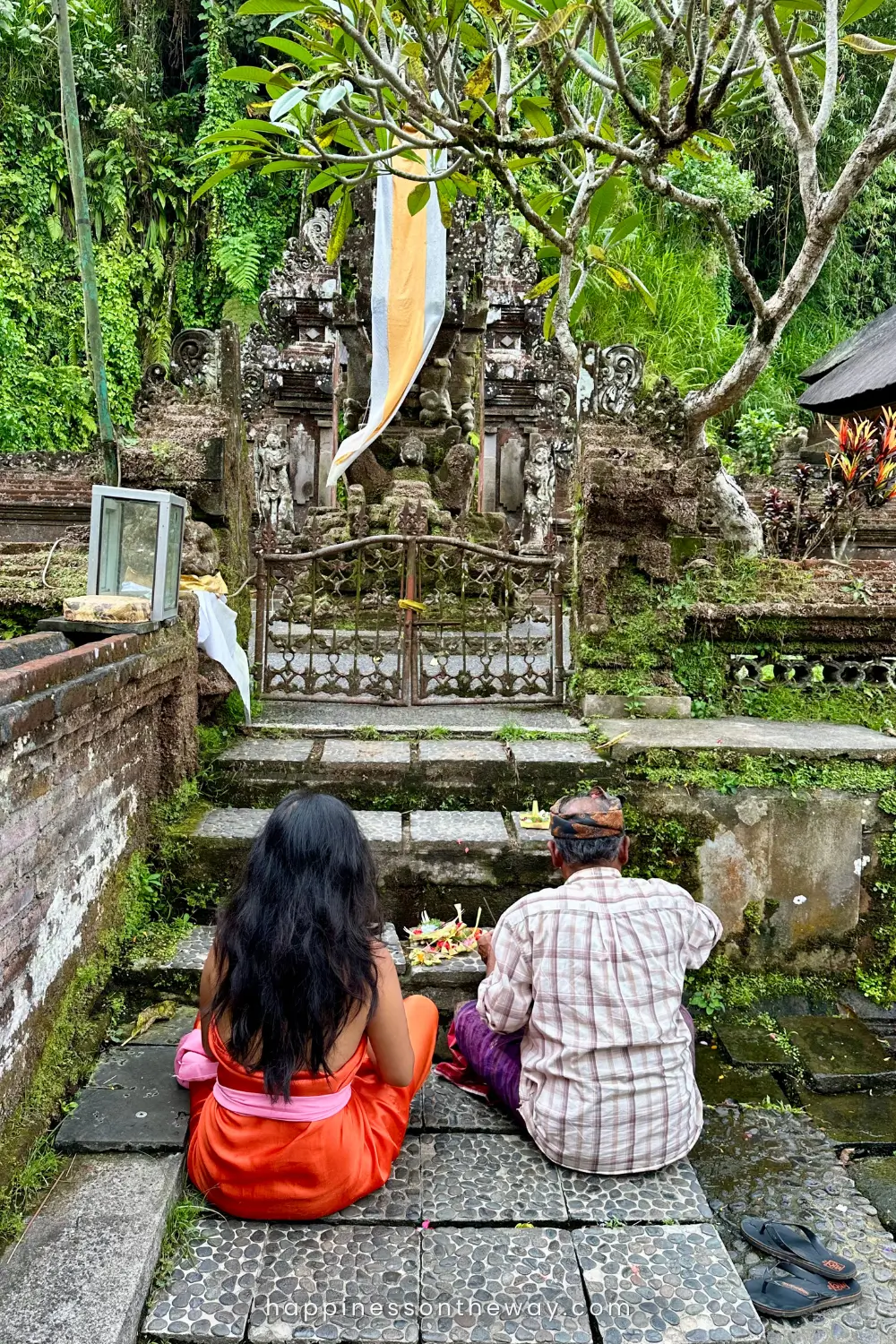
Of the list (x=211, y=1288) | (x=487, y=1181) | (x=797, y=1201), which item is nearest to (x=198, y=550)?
(x=487, y=1181)

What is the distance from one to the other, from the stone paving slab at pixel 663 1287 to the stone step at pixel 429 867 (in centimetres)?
172

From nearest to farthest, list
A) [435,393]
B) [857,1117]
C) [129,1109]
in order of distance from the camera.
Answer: [129,1109] → [857,1117] → [435,393]

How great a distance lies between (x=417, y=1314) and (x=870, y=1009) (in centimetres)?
280

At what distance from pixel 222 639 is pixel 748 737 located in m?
2.77

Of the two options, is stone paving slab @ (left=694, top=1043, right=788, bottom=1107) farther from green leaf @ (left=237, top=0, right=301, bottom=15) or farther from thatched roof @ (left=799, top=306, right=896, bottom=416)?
thatched roof @ (left=799, top=306, right=896, bottom=416)

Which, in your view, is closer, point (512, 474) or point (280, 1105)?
point (280, 1105)

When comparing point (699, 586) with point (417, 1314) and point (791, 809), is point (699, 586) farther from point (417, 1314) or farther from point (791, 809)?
point (417, 1314)

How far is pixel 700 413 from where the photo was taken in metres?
5.27

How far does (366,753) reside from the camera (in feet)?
15.4

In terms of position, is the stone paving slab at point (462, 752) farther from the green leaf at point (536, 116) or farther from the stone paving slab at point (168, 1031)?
the green leaf at point (536, 116)

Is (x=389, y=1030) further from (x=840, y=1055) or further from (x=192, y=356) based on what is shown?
(x=192, y=356)

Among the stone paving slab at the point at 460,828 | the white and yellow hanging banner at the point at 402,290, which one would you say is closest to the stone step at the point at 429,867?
the stone paving slab at the point at 460,828

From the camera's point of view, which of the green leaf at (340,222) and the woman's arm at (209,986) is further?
the green leaf at (340,222)

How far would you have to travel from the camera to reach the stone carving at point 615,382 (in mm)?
5484
